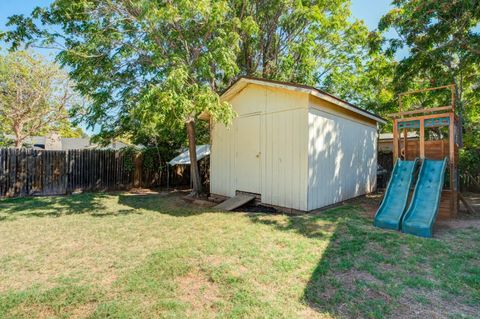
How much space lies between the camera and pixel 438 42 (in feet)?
26.7

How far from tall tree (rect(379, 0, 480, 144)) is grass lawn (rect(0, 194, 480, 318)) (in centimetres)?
582

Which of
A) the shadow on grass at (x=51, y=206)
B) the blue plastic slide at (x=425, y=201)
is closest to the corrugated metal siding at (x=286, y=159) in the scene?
the blue plastic slide at (x=425, y=201)

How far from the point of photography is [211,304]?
2422mm

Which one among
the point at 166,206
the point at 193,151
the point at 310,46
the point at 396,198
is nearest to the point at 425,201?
the point at 396,198

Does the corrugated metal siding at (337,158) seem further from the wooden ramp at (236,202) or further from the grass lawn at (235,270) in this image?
the wooden ramp at (236,202)

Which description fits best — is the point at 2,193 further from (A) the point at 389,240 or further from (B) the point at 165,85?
(A) the point at 389,240

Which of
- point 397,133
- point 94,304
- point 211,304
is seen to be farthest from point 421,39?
point 94,304

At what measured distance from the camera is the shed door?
7086mm

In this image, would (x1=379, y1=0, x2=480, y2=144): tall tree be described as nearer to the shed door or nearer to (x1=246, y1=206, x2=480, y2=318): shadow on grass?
the shed door

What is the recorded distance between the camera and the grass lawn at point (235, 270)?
237 centimetres

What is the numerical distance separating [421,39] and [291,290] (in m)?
9.42

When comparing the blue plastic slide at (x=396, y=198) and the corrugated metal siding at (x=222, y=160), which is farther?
the corrugated metal siding at (x=222, y=160)

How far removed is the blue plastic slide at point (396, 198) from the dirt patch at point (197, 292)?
11.9ft

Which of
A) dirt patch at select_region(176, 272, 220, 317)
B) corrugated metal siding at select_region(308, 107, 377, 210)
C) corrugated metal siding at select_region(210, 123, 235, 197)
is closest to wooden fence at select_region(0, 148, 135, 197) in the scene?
corrugated metal siding at select_region(210, 123, 235, 197)
